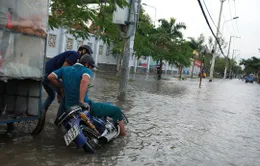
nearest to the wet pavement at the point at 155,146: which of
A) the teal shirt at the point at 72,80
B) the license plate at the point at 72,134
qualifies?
the license plate at the point at 72,134

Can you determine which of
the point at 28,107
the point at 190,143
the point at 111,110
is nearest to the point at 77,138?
the point at 111,110

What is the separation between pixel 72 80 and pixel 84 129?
30.9 inches

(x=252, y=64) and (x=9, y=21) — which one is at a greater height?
(x=252, y=64)

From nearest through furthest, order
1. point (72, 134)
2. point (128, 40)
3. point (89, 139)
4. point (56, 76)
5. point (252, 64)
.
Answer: point (72, 134) → point (89, 139) → point (56, 76) → point (128, 40) → point (252, 64)

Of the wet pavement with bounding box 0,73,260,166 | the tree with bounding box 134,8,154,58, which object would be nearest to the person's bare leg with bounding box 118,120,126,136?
the wet pavement with bounding box 0,73,260,166

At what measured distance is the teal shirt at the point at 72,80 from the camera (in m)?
4.62

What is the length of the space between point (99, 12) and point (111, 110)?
11.0ft

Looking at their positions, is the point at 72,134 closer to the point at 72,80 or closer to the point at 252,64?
the point at 72,80

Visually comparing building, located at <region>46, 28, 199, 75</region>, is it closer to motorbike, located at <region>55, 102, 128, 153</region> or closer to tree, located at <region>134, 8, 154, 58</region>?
tree, located at <region>134, 8, 154, 58</region>

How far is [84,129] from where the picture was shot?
4438mm

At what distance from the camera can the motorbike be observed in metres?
4.18

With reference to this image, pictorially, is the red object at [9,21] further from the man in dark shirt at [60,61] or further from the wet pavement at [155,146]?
the wet pavement at [155,146]

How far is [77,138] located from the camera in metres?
4.19

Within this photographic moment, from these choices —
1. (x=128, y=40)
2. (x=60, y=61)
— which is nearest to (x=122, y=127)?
(x=60, y=61)
